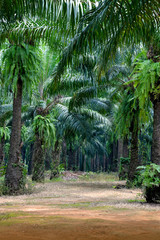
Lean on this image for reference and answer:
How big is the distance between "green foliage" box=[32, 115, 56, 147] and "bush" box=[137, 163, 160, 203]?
24.5 ft

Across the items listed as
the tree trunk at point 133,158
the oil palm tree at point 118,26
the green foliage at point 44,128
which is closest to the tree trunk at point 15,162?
the oil palm tree at point 118,26

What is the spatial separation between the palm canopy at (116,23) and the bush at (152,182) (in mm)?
3116

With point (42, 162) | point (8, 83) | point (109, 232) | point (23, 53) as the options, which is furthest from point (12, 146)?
point (109, 232)

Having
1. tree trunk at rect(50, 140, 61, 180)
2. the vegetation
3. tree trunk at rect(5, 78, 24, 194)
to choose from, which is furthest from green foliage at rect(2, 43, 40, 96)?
tree trunk at rect(50, 140, 61, 180)

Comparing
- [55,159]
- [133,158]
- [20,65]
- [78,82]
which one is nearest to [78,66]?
[78,82]

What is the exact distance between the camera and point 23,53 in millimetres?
9688

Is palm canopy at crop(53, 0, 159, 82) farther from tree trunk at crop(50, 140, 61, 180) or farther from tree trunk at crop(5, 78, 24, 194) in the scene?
tree trunk at crop(50, 140, 61, 180)

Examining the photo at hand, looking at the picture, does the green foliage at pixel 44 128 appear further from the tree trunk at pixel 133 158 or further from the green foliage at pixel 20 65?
the tree trunk at pixel 133 158

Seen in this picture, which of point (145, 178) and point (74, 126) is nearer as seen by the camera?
point (145, 178)

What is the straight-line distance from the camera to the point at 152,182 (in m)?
6.93

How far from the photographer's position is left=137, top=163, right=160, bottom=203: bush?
6.92 meters

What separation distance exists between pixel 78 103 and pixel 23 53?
475 centimetres

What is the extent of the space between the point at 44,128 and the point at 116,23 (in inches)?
340

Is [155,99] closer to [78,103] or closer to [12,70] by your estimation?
[12,70]
